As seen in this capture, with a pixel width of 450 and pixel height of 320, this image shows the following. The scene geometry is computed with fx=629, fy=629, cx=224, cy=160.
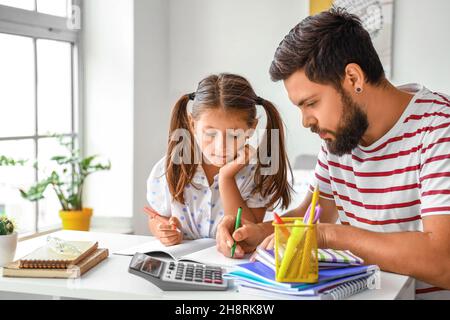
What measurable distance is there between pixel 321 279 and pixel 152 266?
1.15 ft

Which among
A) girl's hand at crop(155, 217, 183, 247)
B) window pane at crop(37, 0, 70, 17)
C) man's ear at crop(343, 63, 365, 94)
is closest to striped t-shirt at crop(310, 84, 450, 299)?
man's ear at crop(343, 63, 365, 94)

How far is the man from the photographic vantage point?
139cm

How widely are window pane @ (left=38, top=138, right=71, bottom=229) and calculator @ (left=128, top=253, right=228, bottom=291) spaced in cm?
209

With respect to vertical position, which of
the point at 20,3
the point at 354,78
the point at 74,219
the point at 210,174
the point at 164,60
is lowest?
the point at 74,219

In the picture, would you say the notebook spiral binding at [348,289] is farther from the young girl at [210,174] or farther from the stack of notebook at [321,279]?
the young girl at [210,174]

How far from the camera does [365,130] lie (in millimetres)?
1564

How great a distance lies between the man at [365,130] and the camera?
4.56ft

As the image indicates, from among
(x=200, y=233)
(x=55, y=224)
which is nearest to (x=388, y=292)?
(x=200, y=233)

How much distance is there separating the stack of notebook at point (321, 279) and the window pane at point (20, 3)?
220 centimetres

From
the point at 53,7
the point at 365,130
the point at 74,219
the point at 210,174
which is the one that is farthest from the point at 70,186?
the point at 365,130

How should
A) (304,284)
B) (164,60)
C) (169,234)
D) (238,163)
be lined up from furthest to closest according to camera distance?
(164,60), (238,163), (169,234), (304,284)

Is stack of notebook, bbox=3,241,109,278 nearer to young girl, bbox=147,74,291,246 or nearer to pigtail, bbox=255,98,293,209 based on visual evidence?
young girl, bbox=147,74,291,246

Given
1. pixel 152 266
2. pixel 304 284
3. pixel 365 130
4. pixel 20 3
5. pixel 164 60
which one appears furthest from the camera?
pixel 164 60

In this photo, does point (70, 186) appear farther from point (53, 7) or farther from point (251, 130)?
point (251, 130)
